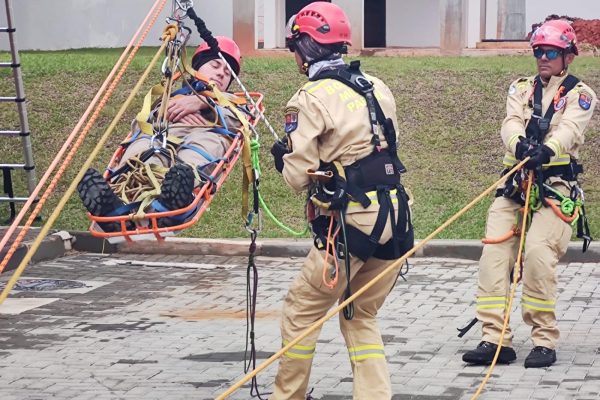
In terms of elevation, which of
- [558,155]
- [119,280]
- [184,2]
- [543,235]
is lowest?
[119,280]

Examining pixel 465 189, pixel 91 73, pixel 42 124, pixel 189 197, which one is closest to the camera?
pixel 189 197

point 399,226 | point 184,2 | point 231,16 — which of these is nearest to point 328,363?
point 399,226

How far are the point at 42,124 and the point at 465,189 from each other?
5.52 metres

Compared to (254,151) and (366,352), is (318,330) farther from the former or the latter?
(254,151)

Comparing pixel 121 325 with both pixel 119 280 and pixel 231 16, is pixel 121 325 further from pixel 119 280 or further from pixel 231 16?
pixel 231 16

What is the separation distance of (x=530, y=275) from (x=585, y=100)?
113cm

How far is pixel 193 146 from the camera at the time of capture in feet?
28.3

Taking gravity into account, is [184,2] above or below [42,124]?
above

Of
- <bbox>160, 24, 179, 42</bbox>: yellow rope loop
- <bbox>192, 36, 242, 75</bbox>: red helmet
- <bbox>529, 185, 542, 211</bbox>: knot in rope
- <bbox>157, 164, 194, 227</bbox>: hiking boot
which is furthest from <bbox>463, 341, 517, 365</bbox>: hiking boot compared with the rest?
<bbox>192, 36, 242, 75</bbox>: red helmet

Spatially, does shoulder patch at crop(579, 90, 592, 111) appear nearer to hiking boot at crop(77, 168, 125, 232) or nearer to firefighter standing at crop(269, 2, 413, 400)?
firefighter standing at crop(269, 2, 413, 400)

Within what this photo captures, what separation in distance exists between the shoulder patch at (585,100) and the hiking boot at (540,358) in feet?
4.92

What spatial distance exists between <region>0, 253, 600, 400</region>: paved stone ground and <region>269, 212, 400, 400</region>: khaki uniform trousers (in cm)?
80

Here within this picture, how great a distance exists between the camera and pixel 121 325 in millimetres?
9422

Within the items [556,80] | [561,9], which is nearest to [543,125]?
[556,80]
